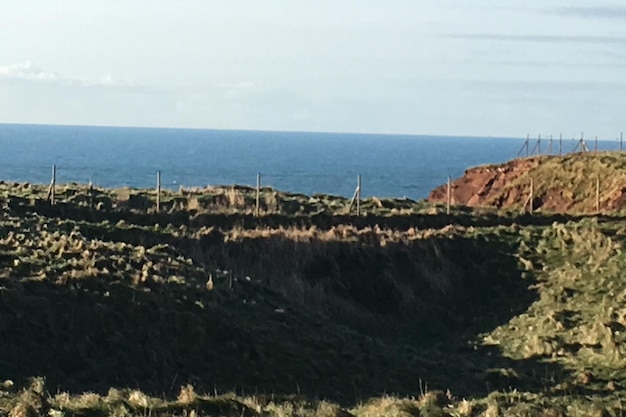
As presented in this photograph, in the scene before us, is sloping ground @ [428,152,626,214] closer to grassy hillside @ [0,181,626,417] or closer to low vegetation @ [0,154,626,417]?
low vegetation @ [0,154,626,417]

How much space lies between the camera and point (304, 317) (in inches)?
906

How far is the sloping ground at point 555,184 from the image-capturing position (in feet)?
163

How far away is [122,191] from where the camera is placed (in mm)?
40250

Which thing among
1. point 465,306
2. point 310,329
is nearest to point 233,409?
point 310,329

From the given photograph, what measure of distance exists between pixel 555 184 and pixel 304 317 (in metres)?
34.3

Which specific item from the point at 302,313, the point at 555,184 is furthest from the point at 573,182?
the point at 302,313

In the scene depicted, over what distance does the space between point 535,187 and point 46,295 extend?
40.3 m

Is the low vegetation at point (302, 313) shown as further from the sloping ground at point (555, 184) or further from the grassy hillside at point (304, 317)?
the sloping ground at point (555, 184)

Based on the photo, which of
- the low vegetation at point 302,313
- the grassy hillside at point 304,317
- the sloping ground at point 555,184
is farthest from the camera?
the sloping ground at point 555,184

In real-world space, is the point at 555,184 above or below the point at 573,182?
below

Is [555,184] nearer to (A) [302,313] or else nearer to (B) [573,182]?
(B) [573,182]

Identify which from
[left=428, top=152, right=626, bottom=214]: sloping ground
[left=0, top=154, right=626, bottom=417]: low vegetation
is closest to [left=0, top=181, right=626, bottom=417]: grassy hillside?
[left=0, top=154, right=626, bottom=417]: low vegetation

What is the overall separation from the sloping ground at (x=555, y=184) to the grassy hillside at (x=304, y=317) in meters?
14.5

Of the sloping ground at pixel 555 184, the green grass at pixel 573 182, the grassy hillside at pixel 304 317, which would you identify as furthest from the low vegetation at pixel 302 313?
the sloping ground at pixel 555 184
